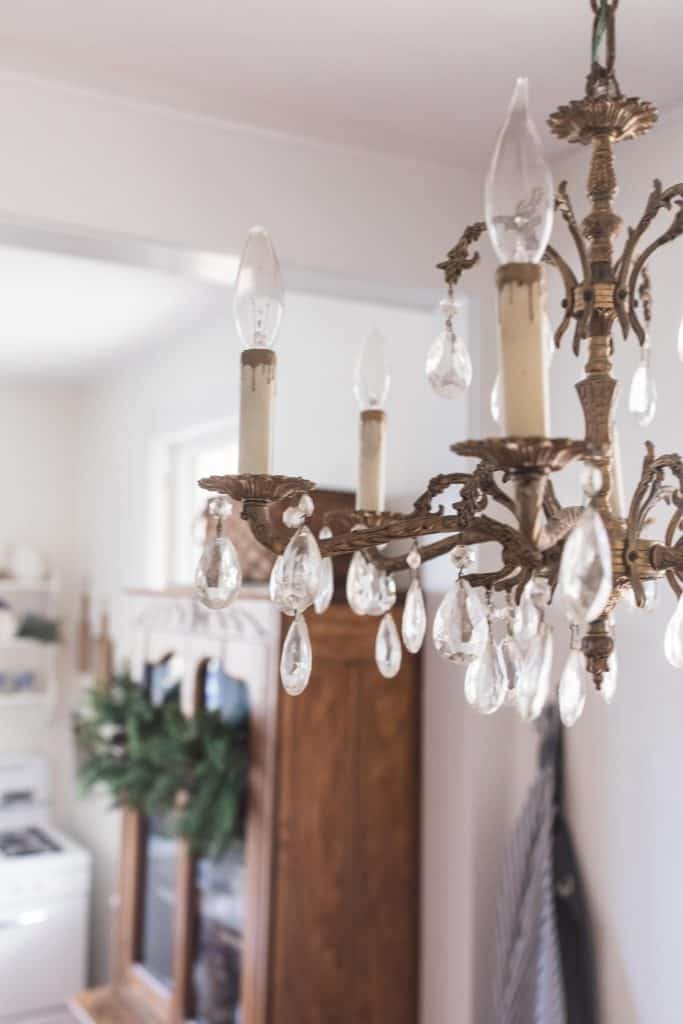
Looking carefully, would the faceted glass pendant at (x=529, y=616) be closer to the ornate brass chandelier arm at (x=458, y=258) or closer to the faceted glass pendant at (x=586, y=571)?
the faceted glass pendant at (x=586, y=571)

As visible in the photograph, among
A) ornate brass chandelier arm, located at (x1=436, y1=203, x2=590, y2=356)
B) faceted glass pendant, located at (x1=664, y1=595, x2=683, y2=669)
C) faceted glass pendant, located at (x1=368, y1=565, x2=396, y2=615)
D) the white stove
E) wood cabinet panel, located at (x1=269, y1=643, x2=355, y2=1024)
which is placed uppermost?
ornate brass chandelier arm, located at (x1=436, y1=203, x2=590, y2=356)

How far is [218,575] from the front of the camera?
86 cm

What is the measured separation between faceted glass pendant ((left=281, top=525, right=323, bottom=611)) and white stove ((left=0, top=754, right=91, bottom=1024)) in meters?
3.21

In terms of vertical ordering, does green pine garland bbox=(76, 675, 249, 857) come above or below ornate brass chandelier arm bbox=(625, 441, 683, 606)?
below

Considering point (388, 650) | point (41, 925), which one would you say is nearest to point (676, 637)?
point (388, 650)

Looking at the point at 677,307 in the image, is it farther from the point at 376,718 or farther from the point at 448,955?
the point at 448,955

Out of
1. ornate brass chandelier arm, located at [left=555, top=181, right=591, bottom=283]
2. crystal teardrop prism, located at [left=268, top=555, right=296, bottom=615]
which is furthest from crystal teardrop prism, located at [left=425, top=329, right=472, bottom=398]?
crystal teardrop prism, located at [left=268, top=555, right=296, bottom=615]

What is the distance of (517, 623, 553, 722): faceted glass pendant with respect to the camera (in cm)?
76

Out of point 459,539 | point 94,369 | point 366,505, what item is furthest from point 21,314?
point 459,539

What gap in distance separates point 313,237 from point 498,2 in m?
0.62

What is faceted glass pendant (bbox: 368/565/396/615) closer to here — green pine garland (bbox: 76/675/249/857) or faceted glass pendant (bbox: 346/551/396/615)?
faceted glass pendant (bbox: 346/551/396/615)

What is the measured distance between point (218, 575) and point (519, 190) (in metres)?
0.39

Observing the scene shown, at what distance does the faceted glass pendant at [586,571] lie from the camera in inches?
25.5

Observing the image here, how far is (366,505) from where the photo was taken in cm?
120
